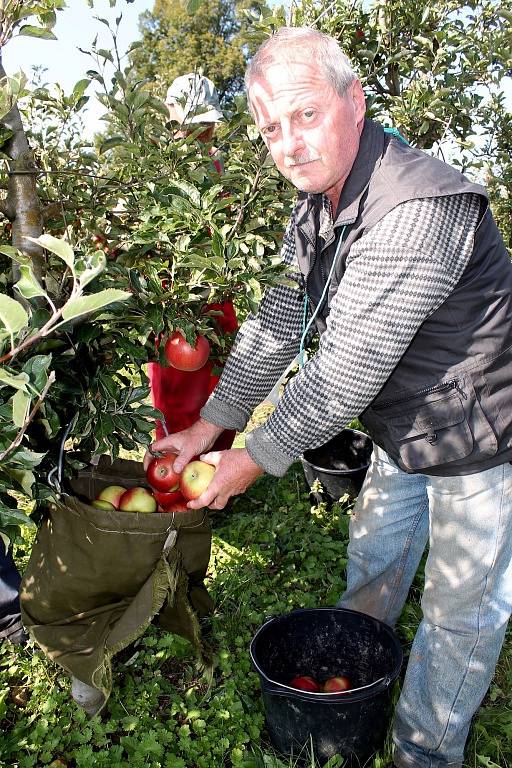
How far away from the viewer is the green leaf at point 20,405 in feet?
3.43

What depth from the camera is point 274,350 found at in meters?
2.17

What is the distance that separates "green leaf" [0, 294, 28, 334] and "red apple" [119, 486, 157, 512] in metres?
1.10

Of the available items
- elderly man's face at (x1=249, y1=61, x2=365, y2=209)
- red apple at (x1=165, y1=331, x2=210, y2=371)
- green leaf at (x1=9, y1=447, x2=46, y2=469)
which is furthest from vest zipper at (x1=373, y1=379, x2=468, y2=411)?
green leaf at (x1=9, y1=447, x2=46, y2=469)

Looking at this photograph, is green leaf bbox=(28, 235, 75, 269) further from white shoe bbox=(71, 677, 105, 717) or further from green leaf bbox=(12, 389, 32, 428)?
white shoe bbox=(71, 677, 105, 717)

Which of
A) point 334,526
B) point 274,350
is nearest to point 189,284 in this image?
point 274,350

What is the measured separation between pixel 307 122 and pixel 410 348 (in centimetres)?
62

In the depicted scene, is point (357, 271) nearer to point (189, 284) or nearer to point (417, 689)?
point (189, 284)

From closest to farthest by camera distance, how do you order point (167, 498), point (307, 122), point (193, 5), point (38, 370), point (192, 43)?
point (38, 370) < point (193, 5) < point (307, 122) < point (167, 498) < point (192, 43)

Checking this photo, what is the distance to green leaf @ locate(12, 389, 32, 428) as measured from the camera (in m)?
1.04

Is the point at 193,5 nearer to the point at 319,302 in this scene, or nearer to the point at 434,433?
the point at 319,302

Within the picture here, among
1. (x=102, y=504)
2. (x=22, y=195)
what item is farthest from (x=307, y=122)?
(x=102, y=504)

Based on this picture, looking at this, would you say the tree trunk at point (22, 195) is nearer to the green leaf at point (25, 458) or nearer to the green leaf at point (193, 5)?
the green leaf at point (193, 5)

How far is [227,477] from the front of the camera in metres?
1.86

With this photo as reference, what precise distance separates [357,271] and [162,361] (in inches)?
27.8
